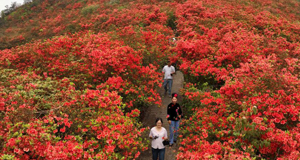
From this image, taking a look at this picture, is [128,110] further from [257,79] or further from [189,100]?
[257,79]

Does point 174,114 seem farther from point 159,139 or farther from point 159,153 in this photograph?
point 159,153

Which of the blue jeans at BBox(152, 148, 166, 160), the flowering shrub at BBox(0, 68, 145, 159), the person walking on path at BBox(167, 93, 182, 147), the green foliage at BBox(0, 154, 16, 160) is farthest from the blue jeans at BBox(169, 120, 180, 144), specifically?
the green foliage at BBox(0, 154, 16, 160)

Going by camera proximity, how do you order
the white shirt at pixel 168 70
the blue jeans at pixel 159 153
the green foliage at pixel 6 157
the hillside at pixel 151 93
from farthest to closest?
the white shirt at pixel 168 70
the blue jeans at pixel 159 153
the hillside at pixel 151 93
the green foliage at pixel 6 157

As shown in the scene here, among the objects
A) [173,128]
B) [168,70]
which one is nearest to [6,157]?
[173,128]

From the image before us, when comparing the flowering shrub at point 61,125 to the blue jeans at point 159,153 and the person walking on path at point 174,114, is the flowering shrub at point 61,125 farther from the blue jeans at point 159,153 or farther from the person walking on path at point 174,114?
the person walking on path at point 174,114

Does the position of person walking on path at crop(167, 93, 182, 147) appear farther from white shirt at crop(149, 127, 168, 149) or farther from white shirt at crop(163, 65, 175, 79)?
white shirt at crop(163, 65, 175, 79)

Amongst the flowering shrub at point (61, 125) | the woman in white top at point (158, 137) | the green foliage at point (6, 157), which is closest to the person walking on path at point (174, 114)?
the woman in white top at point (158, 137)

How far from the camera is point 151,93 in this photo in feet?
29.9

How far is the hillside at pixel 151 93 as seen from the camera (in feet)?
17.2

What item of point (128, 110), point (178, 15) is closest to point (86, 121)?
point (128, 110)

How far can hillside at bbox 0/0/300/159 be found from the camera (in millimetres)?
5234

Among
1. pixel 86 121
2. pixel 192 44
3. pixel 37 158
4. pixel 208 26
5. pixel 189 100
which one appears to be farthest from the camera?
pixel 208 26

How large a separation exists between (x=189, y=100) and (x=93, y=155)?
5406mm

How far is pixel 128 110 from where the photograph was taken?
8.79 m
